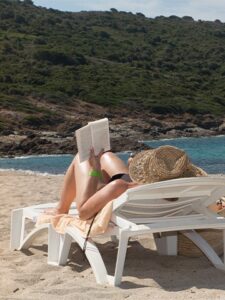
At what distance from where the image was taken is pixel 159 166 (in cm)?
426

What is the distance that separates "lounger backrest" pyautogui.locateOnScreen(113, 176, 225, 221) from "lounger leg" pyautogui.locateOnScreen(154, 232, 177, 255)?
0.48 meters

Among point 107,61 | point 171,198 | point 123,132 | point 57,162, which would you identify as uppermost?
point 171,198

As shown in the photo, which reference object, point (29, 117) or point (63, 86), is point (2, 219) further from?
point (63, 86)

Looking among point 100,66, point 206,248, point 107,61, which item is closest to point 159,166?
point 206,248

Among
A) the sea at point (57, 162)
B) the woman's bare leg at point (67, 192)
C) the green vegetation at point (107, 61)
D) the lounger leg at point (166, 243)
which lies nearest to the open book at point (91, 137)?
the woman's bare leg at point (67, 192)

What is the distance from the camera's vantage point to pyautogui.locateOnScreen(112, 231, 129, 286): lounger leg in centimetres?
381

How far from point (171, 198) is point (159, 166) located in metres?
0.23

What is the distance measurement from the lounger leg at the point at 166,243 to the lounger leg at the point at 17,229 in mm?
1206

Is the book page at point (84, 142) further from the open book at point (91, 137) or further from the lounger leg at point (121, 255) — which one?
the lounger leg at point (121, 255)

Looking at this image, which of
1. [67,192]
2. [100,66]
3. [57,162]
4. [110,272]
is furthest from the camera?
[100,66]

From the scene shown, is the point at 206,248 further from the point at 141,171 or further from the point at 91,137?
the point at 91,137

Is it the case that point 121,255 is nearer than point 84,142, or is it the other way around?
point 121,255

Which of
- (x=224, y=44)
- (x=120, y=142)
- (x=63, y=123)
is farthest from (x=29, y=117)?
(x=224, y=44)

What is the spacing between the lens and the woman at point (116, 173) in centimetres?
424
